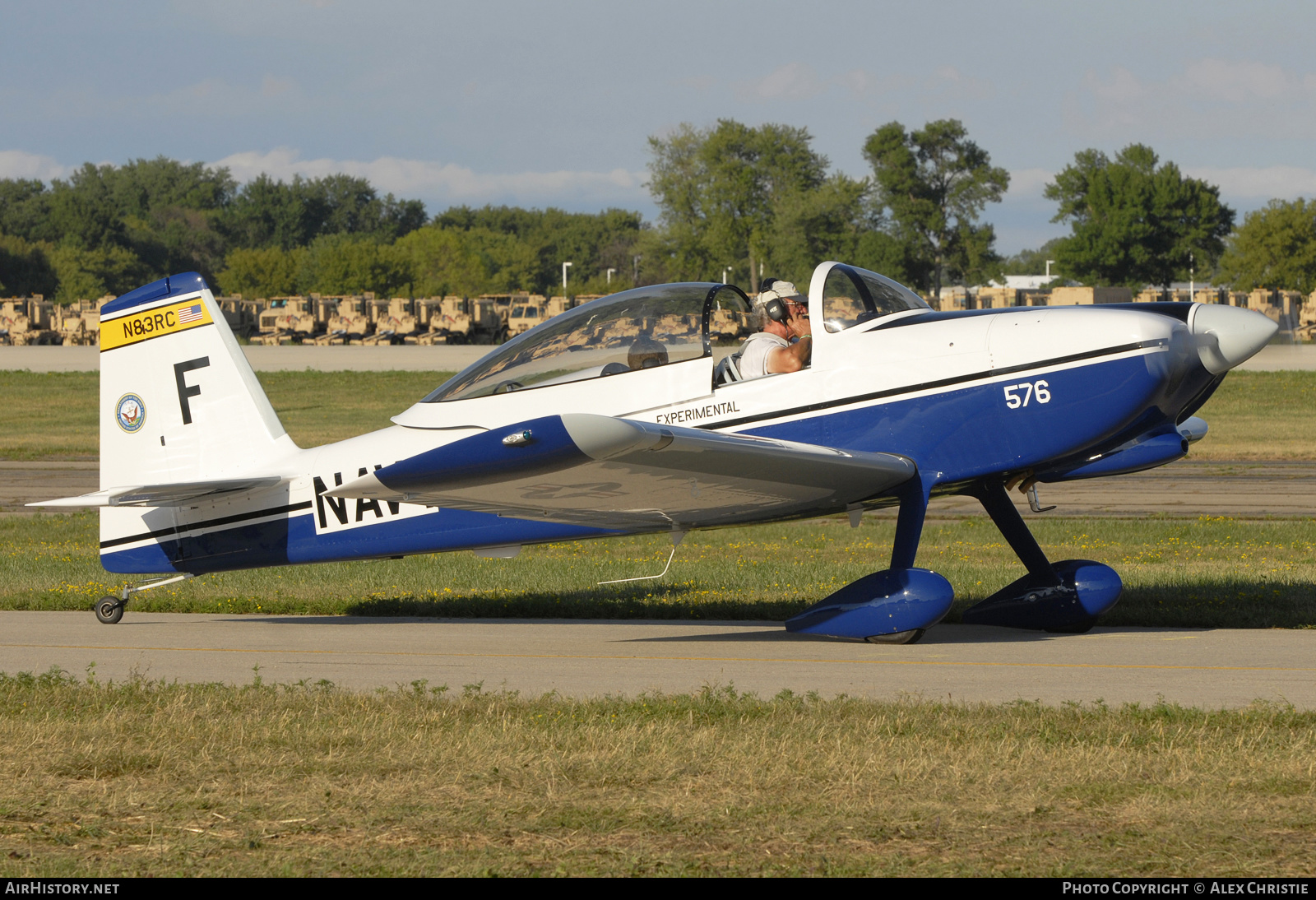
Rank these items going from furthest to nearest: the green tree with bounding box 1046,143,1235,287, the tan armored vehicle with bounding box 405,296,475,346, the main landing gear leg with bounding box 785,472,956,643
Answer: the green tree with bounding box 1046,143,1235,287, the tan armored vehicle with bounding box 405,296,475,346, the main landing gear leg with bounding box 785,472,956,643

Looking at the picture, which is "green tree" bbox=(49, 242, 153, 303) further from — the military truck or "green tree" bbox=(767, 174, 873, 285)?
"green tree" bbox=(767, 174, 873, 285)

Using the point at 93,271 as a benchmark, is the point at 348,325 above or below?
below

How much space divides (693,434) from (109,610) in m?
5.59

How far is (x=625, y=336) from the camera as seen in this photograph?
9.38m

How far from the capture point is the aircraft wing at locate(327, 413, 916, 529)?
7.23 meters

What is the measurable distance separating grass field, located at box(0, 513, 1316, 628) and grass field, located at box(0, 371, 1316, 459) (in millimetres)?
11962

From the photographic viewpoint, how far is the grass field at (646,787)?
449 centimetres

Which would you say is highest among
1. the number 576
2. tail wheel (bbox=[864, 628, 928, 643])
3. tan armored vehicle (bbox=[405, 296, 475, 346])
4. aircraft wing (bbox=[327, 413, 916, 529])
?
tan armored vehicle (bbox=[405, 296, 475, 346])

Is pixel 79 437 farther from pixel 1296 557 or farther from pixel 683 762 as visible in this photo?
pixel 683 762

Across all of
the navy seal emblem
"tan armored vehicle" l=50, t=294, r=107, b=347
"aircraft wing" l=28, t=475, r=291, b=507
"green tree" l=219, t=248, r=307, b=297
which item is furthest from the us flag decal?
"green tree" l=219, t=248, r=307, b=297

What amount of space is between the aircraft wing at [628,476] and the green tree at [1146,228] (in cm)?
9527

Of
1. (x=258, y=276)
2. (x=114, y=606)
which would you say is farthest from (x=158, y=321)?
(x=258, y=276)

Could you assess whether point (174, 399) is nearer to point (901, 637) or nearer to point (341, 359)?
point (901, 637)

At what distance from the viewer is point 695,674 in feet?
27.0
